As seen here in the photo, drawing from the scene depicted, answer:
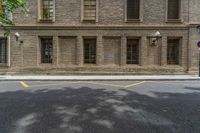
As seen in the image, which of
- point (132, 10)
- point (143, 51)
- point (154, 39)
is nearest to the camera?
point (154, 39)

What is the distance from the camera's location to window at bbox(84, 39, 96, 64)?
46.4 feet

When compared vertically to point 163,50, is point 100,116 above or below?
below

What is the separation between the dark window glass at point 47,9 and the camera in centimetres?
1394

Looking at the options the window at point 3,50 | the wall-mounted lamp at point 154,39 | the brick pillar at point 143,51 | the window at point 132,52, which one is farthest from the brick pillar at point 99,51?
the window at point 3,50

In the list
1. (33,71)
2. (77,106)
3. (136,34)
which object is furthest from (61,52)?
(77,106)

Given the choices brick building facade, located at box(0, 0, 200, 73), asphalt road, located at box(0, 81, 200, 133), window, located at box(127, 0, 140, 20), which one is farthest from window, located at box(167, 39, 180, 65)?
asphalt road, located at box(0, 81, 200, 133)

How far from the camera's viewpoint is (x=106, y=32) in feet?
44.7

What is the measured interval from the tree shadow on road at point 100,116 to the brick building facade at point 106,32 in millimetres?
8616

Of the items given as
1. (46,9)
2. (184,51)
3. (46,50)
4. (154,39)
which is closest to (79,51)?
(46,50)

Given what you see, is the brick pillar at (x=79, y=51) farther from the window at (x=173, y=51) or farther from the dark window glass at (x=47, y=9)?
the window at (x=173, y=51)

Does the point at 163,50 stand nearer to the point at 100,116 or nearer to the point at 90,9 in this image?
the point at 90,9

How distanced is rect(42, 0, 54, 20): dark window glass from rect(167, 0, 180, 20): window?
1238 centimetres

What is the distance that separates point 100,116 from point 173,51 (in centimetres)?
1336

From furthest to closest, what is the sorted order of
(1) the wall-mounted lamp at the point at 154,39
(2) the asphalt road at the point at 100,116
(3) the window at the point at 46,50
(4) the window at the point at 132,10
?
(3) the window at the point at 46,50
(4) the window at the point at 132,10
(1) the wall-mounted lamp at the point at 154,39
(2) the asphalt road at the point at 100,116
